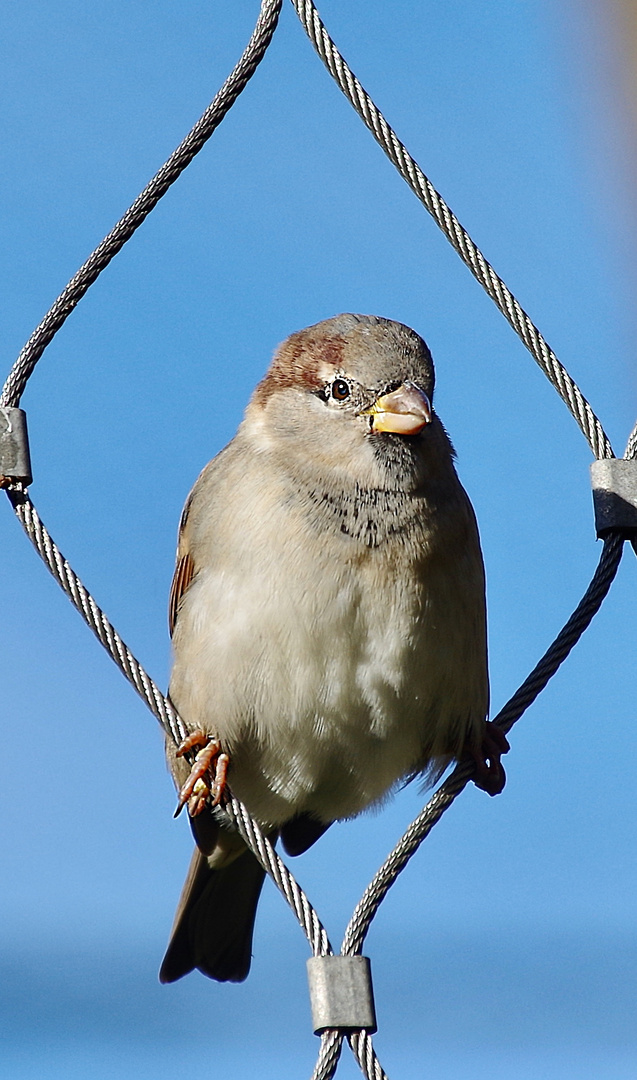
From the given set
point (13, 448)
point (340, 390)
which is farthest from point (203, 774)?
point (13, 448)

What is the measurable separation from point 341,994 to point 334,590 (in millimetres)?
865

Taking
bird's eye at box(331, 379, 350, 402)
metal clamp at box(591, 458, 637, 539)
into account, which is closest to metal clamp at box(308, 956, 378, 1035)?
metal clamp at box(591, 458, 637, 539)

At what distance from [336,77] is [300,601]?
859mm

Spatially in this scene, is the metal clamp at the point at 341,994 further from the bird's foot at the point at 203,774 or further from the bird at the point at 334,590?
the bird's foot at the point at 203,774

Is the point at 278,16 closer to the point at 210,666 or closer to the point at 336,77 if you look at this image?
the point at 336,77

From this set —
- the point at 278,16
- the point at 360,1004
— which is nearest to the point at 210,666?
the point at 360,1004

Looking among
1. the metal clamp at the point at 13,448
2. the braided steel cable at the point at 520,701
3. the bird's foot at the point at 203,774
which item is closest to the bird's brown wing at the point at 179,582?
the bird's foot at the point at 203,774

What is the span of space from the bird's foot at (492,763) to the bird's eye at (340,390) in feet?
2.38

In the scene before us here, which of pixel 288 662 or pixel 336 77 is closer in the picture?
pixel 336 77

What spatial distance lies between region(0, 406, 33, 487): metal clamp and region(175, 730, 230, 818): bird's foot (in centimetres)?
78

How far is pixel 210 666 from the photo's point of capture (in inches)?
97.3

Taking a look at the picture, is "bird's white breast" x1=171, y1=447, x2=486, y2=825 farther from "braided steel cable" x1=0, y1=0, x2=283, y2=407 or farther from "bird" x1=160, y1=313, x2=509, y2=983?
"braided steel cable" x1=0, y1=0, x2=283, y2=407

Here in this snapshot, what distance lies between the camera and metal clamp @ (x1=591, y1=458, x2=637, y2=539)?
1.92 m

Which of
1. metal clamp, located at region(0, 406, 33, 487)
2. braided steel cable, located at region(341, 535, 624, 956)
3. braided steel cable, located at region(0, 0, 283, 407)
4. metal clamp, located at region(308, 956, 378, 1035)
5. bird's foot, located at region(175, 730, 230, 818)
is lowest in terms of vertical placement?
metal clamp, located at region(308, 956, 378, 1035)
